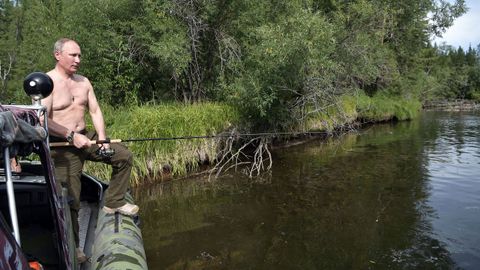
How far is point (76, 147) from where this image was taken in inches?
178

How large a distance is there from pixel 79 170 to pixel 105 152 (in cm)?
33

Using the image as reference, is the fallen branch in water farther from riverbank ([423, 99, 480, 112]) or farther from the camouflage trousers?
riverbank ([423, 99, 480, 112])

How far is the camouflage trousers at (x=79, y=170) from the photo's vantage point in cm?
452

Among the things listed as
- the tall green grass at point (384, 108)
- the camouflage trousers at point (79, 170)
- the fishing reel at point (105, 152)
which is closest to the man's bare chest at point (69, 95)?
the camouflage trousers at point (79, 170)

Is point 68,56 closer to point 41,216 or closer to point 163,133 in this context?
point 41,216

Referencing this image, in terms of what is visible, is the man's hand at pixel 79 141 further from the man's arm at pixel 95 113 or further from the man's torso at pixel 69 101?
the man's arm at pixel 95 113

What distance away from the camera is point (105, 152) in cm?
483

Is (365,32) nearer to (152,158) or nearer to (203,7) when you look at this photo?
(203,7)

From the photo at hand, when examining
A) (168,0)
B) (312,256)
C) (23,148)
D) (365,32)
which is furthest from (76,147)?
(365,32)

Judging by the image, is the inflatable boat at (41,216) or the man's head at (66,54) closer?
the inflatable boat at (41,216)

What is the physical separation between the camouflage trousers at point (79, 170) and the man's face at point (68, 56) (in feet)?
2.44

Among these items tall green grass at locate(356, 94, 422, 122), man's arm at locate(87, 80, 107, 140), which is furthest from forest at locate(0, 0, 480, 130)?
tall green grass at locate(356, 94, 422, 122)

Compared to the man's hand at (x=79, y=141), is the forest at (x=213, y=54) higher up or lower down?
higher up

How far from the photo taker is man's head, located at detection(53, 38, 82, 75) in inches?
174
